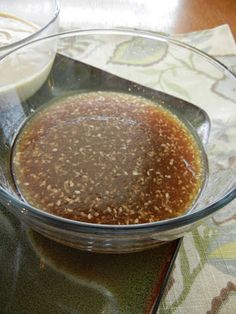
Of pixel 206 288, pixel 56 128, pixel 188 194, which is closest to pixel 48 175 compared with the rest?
pixel 56 128

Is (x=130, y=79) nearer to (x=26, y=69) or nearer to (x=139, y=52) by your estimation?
(x=139, y=52)

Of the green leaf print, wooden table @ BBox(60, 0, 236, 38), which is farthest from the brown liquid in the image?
wooden table @ BBox(60, 0, 236, 38)

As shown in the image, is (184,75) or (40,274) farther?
(184,75)

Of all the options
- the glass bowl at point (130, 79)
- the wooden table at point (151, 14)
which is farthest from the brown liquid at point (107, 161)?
the wooden table at point (151, 14)

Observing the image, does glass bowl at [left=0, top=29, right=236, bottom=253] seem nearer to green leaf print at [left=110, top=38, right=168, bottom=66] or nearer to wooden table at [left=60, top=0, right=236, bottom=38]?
green leaf print at [left=110, top=38, right=168, bottom=66]

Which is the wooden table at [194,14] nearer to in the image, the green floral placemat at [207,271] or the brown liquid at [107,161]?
the brown liquid at [107,161]

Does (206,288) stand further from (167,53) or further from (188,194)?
(167,53)
